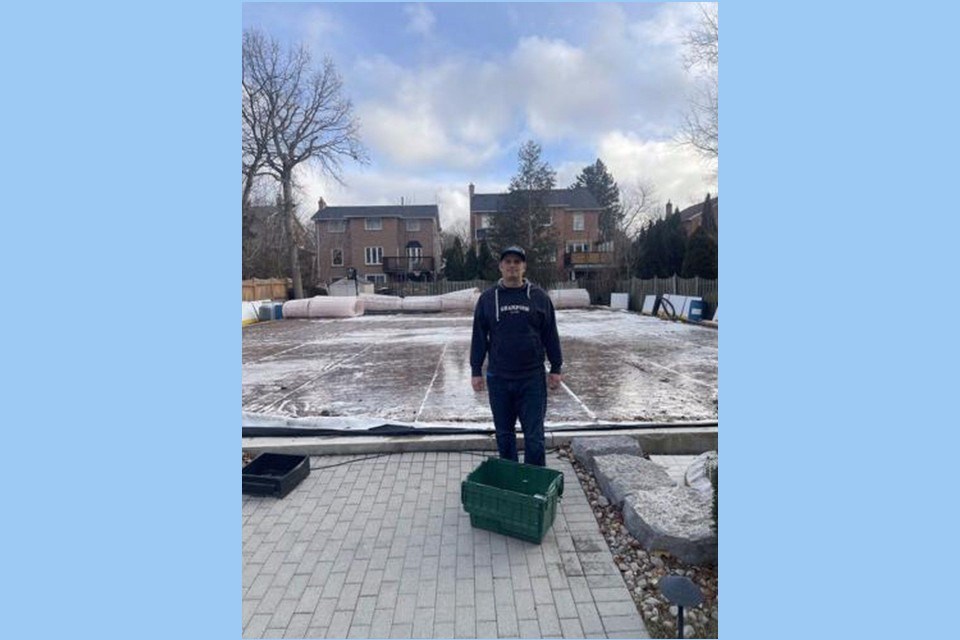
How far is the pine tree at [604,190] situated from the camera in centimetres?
4619

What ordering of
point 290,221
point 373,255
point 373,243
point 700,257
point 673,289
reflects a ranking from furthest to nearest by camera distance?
point 373,243, point 373,255, point 290,221, point 673,289, point 700,257

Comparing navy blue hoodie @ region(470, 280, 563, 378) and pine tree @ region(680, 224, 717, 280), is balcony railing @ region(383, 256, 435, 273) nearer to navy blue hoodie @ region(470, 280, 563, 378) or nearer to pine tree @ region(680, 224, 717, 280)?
pine tree @ region(680, 224, 717, 280)

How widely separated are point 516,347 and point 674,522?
1.39 meters

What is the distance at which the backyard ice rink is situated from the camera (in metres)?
5.26

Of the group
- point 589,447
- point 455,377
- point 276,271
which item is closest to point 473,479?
point 589,447

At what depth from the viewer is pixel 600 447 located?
3908mm

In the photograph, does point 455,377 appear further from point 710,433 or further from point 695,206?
point 695,206

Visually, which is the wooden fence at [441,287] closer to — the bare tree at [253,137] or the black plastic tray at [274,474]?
the bare tree at [253,137]

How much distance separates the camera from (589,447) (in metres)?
3.92

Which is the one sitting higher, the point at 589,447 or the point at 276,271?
the point at 276,271

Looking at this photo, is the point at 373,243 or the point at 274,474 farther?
Answer: the point at 373,243

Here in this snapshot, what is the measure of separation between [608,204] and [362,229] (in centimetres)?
2467

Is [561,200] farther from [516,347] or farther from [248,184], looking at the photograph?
[516,347]

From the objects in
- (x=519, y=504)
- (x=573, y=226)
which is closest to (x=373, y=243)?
(x=573, y=226)
